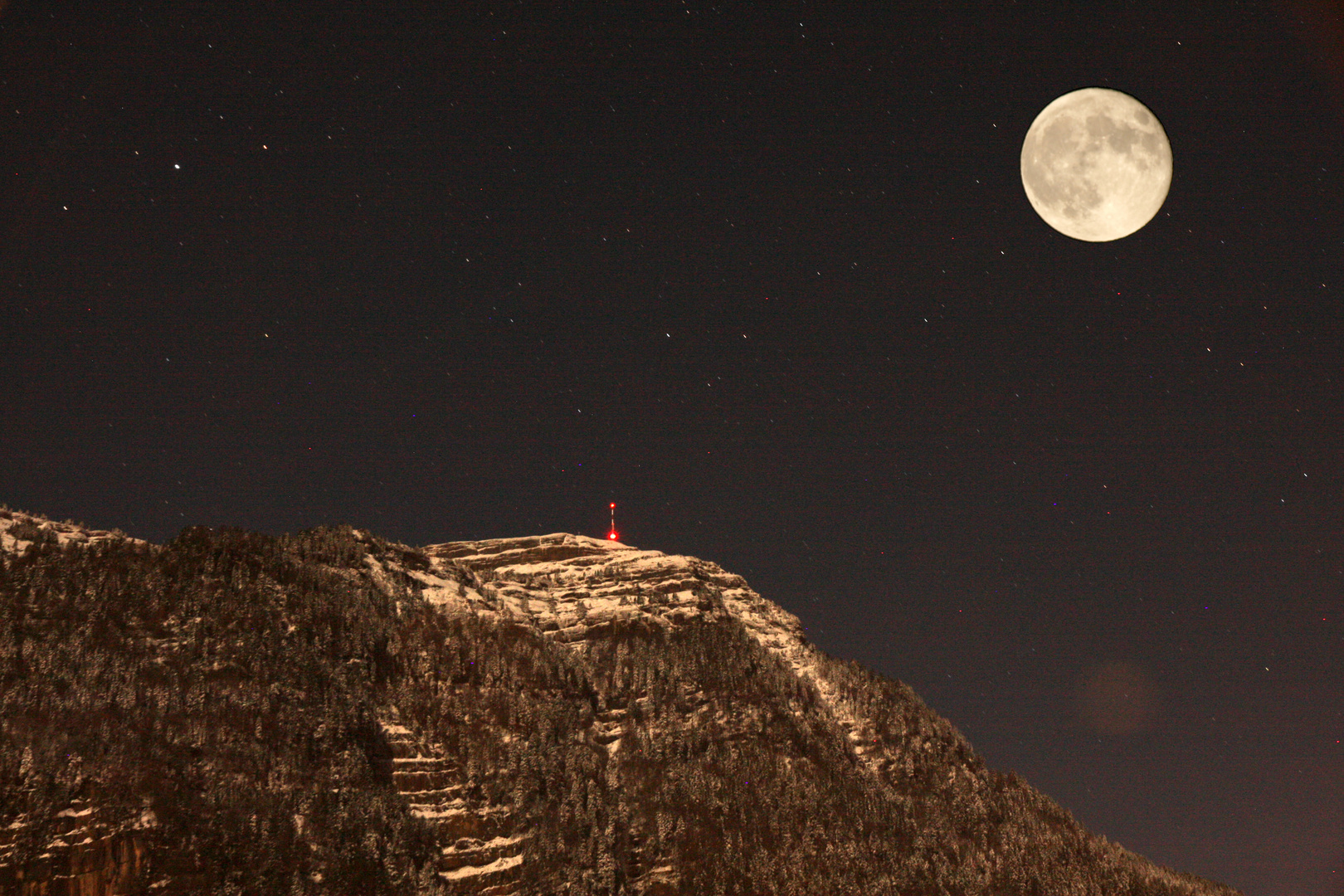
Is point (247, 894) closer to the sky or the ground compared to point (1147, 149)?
closer to the ground

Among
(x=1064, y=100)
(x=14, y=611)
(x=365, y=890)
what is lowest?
(x=365, y=890)

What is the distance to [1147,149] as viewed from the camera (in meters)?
95.0

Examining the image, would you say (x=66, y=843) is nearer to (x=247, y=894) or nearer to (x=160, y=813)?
(x=160, y=813)

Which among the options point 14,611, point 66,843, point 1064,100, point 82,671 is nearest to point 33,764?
point 66,843

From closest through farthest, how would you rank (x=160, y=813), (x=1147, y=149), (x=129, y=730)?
(x=1147, y=149), (x=160, y=813), (x=129, y=730)

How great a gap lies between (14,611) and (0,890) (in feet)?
213

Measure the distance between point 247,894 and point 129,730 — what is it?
1370 inches

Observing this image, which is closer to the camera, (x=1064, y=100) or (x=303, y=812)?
(x=1064, y=100)

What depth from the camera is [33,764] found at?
535ft

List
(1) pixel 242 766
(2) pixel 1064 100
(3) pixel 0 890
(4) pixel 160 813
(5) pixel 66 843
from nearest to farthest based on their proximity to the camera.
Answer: (2) pixel 1064 100 < (3) pixel 0 890 < (5) pixel 66 843 < (4) pixel 160 813 < (1) pixel 242 766

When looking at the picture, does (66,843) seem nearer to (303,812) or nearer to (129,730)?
(129,730)

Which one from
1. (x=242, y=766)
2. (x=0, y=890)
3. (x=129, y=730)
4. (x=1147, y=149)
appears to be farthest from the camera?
(x=242, y=766)

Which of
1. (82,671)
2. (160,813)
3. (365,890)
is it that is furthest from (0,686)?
(365,890)

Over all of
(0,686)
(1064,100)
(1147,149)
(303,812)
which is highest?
(1064,100)
